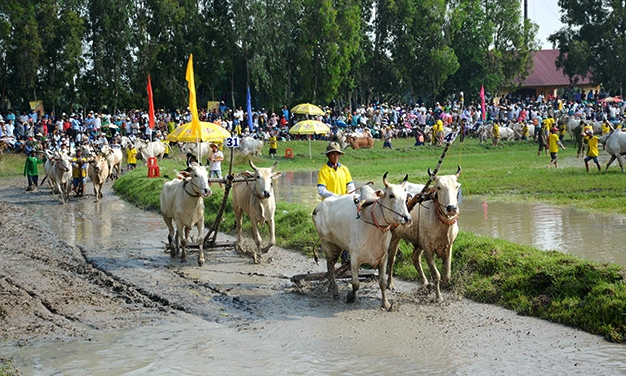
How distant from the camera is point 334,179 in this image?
12.0m

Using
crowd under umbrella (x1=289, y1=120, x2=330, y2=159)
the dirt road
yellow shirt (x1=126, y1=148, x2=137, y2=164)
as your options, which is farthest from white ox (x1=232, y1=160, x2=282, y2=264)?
crowd under umbrella (x1=289, y1=120, x2=330, y2=159)

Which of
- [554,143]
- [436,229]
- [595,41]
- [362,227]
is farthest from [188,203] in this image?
[595,41]

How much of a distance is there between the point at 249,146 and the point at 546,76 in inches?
1312

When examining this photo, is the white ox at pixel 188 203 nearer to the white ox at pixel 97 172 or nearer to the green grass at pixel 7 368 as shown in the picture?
the green grass at pixel 7 368

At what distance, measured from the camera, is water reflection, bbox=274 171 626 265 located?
44.5 ft

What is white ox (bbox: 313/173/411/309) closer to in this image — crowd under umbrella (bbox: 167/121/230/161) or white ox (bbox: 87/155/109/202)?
white ox (bbox: 87/155/109/202)

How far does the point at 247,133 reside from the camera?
40.2 metres

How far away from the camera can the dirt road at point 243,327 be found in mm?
8312

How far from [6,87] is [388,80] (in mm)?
24425

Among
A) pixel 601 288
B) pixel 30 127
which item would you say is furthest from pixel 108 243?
pixel 30 127

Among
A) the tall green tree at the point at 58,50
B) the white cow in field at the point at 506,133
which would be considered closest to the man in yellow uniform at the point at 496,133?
the white cow in field at the point at 506,133

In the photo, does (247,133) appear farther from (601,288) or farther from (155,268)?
(601,288)

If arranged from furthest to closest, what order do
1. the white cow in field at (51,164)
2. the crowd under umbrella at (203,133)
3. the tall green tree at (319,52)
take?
the tall green tree at (319,52) < the crowd under umbrella at (203,133) < the white cow in field at (51,164)

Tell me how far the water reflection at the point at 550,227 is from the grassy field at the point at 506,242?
2.84 ft
